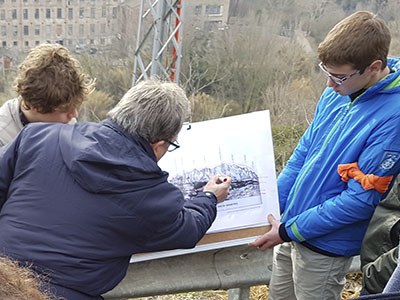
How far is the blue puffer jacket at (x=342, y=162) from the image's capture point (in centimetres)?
210

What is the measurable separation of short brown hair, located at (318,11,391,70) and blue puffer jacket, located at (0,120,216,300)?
0.78 meters

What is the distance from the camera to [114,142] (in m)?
1.78

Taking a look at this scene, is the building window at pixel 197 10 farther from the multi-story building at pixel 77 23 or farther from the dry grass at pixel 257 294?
the dry grass at pixel 257 294

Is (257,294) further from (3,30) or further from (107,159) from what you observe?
(3,30)

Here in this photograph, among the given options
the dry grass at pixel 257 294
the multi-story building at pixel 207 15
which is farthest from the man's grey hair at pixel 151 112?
the multi-story building at pixel 207 15

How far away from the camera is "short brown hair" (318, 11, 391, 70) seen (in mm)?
2094

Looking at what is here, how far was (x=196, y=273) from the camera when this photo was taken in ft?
7.88

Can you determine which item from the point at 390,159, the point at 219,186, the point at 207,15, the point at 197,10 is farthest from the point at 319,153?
the point at 207,15

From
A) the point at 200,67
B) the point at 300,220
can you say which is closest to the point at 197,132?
the point at 300,220

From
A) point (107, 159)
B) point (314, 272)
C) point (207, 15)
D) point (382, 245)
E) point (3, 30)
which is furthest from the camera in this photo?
point (207, 15)

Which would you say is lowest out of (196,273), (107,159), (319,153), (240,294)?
(240,294)

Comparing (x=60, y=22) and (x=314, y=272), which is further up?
(x=314, y=272)

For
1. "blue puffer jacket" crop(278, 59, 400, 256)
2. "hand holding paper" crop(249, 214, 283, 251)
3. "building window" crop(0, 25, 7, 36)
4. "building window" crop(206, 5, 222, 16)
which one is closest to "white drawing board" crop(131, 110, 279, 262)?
"hand holding paper" crop(249, 214, 283, 251)

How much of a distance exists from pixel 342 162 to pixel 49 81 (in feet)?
3.63
